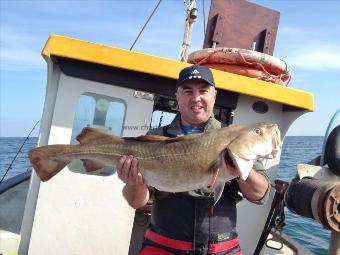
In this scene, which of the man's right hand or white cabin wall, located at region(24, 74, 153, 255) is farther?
white cabin wall, located at region(24, 74, 153, 255)

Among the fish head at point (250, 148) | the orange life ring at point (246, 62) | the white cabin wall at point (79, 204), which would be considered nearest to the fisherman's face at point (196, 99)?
the fish head at point (250, 148)

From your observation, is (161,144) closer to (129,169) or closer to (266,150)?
(129,169)

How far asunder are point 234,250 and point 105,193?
6.59ft

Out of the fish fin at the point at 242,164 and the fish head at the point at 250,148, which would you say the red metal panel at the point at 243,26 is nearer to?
the fish head at the point at 250,148

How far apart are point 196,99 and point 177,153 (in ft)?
1.81

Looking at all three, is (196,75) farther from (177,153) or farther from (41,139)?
(41,139)

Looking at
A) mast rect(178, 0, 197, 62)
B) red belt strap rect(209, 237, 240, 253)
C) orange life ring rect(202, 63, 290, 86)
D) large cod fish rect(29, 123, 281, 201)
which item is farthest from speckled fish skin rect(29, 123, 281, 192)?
mast rect(178, 0, 197, 62)

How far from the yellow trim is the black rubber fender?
424 millimetres

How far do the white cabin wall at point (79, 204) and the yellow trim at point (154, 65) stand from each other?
40cm

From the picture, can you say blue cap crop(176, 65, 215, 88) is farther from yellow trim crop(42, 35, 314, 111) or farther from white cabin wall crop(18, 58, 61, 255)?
white cabin wall crop(18, 58, 61, 255)

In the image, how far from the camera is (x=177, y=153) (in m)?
3.07

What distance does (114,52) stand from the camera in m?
4.74

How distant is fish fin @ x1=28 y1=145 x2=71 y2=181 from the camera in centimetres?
339

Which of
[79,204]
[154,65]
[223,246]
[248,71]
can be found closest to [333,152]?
[248,71]
